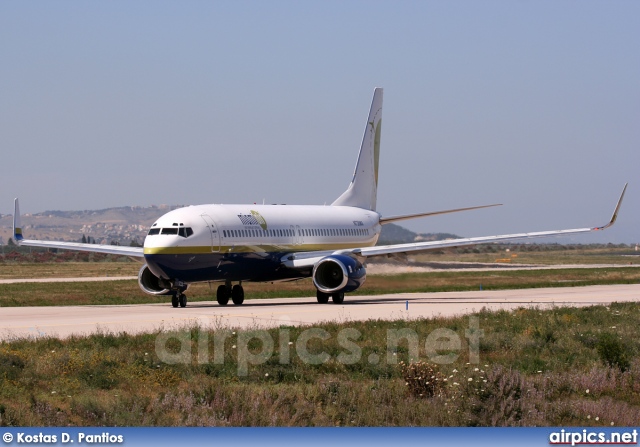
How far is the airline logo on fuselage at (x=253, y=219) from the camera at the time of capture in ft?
134

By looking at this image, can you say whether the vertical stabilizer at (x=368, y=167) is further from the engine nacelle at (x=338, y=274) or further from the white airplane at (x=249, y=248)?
the engine nacelle at (x=338, y=274)

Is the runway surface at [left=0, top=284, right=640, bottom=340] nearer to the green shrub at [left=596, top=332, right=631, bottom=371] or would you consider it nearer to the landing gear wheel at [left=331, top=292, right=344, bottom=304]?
the landing gear wheel at [left=331, top=292, right=344, bottom=304]

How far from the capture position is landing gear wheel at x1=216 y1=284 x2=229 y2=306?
4034 cm

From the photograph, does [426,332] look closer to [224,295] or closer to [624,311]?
[624,311]

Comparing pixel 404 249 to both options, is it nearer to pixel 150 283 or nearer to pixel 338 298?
pixel 338 298

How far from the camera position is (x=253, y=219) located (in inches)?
1635

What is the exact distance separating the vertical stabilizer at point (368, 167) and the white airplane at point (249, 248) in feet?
15.0

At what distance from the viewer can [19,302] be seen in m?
42.4

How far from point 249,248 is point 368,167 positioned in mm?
15890

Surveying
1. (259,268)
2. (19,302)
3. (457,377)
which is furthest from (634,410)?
(19,302)

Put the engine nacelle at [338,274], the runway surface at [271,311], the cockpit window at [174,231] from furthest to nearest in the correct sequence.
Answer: the engine nacelle at [338,274], the cockpit window at [174,231], the runway surface at [271,311]

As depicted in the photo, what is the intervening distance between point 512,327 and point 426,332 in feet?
9.04

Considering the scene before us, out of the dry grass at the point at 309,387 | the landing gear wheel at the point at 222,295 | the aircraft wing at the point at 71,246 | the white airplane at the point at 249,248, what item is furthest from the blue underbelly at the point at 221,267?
the dry grass at the point at 309,387
